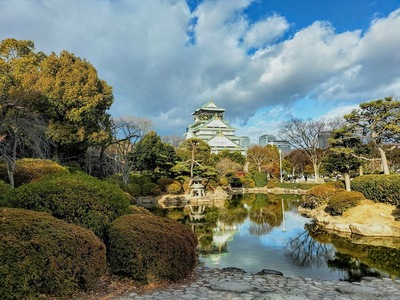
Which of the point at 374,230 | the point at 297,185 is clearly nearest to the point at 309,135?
the point at 297,185

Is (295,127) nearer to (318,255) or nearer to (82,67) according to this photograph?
(82,67)

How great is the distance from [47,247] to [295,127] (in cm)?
3093

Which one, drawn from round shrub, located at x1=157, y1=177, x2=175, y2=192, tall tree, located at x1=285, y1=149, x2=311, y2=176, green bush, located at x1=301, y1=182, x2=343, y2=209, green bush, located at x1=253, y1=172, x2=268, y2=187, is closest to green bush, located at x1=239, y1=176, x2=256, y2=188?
green bush, located at x1=253, y1=172, x2=268, y2=187

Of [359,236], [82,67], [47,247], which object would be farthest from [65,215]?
[82,67]

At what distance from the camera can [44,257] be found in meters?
3.57

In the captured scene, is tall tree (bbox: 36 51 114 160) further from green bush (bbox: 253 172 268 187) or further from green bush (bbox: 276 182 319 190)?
green bush (bbox: 253 172 268 187)

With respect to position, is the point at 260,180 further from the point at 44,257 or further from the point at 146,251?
the point at 44,257

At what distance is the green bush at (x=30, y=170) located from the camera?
938 cm

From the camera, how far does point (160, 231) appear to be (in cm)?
485

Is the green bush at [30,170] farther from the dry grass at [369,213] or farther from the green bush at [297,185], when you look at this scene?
the green bush at [297,185]

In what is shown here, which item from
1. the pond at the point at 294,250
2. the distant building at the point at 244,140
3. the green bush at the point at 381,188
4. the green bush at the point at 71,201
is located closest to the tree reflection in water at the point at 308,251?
the pond at the point at 294,250

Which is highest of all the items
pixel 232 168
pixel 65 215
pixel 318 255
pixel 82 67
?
pixel 82 67

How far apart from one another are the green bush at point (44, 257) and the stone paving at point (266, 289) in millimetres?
665

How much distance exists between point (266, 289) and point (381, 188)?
983cm
